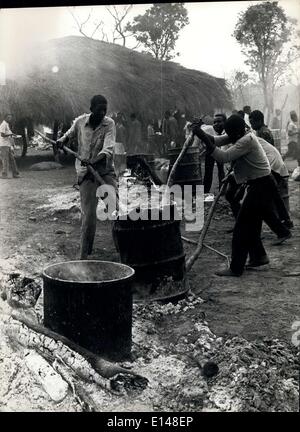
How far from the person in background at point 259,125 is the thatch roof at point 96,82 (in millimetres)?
7916

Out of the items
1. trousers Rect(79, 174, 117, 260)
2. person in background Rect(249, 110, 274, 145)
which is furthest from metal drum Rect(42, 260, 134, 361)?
person in background Rect(249, 110, 274, 145)

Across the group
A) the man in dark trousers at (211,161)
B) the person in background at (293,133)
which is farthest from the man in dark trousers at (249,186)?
the person in background at (293,133)

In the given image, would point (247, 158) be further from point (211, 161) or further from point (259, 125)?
point (211, 161)

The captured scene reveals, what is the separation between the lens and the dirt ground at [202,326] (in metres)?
3.34

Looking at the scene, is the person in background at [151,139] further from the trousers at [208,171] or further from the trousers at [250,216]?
the trousers at [250,216]

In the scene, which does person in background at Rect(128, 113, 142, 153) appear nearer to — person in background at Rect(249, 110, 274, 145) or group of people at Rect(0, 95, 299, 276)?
person in background at Rect(249, 110, 274, 145)

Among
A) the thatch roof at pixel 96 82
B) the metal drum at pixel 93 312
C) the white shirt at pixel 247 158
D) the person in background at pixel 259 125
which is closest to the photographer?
the metal drum at pixel 93 312

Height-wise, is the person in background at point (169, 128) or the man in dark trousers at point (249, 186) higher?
the person in background at point (169, 128)

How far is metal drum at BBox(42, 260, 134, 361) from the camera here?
11.9 feet

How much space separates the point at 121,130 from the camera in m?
17.7

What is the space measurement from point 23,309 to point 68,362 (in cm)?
95

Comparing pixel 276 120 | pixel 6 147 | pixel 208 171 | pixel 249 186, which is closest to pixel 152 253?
pixel 249 186

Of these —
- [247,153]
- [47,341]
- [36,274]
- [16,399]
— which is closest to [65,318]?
[47,341]

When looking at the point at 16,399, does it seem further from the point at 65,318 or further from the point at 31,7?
the point at 31,7
